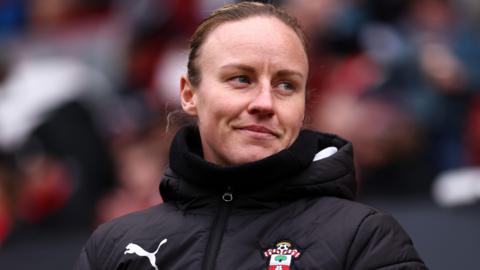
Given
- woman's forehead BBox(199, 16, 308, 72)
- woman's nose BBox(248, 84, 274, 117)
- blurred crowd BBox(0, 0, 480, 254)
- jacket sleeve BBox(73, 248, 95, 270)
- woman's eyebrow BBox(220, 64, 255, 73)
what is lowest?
blurred crowd BBox(0, 0, 480, 254)

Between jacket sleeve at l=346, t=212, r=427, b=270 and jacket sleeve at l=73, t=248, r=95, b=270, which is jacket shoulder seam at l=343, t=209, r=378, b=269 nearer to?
jacket sleeve at l=346, t=212, r=427, b=270

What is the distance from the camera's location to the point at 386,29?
6383 millimetres

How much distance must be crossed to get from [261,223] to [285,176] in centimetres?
14

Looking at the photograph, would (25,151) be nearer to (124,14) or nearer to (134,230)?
(124,14)

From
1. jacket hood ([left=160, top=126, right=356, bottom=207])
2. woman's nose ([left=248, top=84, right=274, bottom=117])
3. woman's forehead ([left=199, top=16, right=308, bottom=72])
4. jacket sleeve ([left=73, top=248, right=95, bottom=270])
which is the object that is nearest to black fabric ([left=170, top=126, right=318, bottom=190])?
jacket hood ([left=160, top=126, right=356, bottom=207])

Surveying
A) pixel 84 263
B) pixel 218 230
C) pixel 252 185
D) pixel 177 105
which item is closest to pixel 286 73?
pixel 252 185

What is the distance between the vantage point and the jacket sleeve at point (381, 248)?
2441 mm

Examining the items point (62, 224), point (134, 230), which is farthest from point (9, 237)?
point (134, 230)

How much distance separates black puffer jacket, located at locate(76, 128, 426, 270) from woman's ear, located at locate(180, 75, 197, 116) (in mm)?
107

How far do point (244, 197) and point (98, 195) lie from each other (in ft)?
10.8

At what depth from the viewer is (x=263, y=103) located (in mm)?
2662

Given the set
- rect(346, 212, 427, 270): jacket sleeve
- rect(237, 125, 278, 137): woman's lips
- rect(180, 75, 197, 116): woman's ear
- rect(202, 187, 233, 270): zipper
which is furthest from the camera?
rect(180, 75, 197, 116): woman's ear

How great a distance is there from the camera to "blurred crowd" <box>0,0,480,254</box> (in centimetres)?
538

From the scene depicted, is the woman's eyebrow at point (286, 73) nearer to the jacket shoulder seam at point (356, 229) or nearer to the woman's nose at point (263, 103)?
the woman's nose at point (263, 103)
